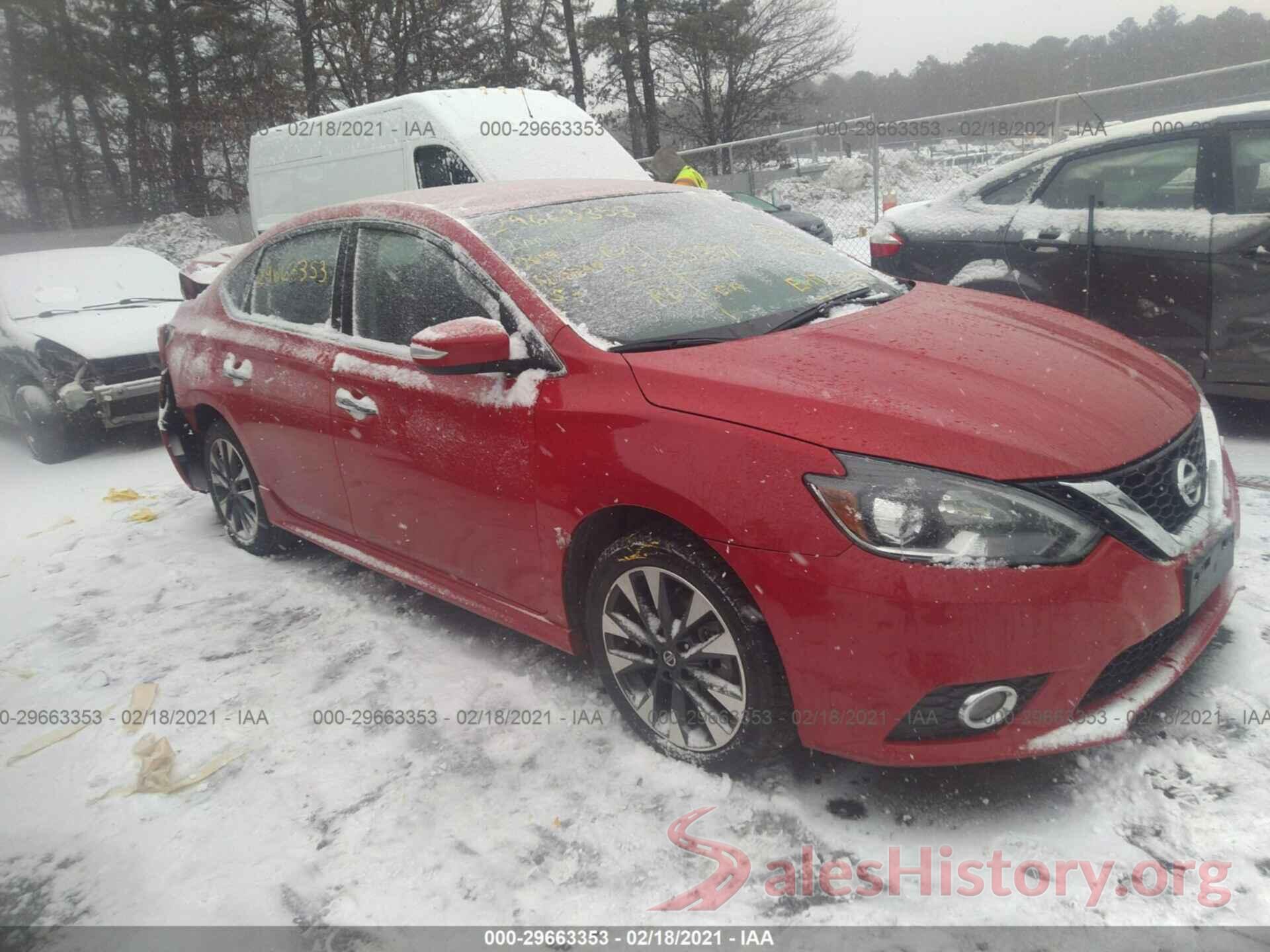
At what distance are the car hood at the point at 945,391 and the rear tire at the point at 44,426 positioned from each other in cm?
619

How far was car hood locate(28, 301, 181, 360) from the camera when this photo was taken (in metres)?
7.03

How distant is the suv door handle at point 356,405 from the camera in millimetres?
3289

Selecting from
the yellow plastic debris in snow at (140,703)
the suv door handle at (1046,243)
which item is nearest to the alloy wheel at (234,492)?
the yellow plastic debris in snow at (140,703)

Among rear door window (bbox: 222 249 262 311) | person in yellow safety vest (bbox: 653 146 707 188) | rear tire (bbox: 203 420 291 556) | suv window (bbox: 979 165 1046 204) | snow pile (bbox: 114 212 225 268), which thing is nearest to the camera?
rear door window (bbox: 222 249 262 311)

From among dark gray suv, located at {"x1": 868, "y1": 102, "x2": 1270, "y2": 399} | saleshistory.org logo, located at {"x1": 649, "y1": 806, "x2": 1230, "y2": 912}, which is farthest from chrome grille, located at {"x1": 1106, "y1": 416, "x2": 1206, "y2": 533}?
dark gray suv, located at {"x1": 868, "y1": 102, "x2": 1270, "y2": 399}

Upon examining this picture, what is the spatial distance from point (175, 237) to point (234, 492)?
64.3 feet

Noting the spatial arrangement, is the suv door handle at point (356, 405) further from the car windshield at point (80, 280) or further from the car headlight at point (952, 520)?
the car windshield at point (80, 280)

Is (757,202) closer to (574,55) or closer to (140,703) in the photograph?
(574,55)

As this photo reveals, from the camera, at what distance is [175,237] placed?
21234 mm

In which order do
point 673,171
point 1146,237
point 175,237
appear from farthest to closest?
point 175,237 < point 673,171 < point 1146,237

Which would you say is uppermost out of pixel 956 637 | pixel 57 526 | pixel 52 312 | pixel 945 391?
pixel 52 312

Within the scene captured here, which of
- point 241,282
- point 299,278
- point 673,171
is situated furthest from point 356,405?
point 673,171

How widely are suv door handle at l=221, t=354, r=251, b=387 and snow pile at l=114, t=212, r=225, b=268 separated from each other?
18.6 meters

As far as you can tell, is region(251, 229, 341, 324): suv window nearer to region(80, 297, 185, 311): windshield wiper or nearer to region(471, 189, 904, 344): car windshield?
region(471, 189, 904, 344): car windshield
